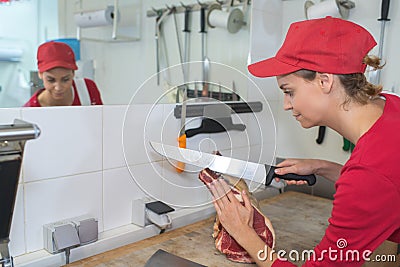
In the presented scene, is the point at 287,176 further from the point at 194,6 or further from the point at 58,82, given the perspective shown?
the point at 194,6

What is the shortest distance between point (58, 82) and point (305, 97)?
2.63ft

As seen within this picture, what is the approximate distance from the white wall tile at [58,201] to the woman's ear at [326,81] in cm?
59

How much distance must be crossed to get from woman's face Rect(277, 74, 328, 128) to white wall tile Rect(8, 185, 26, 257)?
0.62 meters

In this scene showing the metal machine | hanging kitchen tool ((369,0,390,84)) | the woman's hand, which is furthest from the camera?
hanging kitchen tool ((369,0,390,84))

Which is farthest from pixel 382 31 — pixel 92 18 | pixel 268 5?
pixel 92 18

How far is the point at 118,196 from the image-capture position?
3.62ft

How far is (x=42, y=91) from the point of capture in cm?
123

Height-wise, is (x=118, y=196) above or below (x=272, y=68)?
below

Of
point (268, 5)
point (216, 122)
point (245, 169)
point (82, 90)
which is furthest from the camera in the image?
point (268, 5)

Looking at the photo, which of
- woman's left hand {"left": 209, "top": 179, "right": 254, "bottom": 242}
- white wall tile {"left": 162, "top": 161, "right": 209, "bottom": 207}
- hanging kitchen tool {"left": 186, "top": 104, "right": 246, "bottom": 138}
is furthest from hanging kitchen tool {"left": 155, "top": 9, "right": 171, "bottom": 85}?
woman's left hand {"left": 209, "top": 179, "right": 254, "bottom": 242}

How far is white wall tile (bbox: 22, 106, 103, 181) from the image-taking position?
35.5 inches

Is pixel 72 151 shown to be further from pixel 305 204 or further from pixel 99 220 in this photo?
pixel 305 204

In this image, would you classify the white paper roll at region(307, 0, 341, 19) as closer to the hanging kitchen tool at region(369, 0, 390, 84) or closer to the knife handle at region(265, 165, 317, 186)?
the hanging kitchen tool at region(369, 0, 390, 84)

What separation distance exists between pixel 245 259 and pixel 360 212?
37 cm
